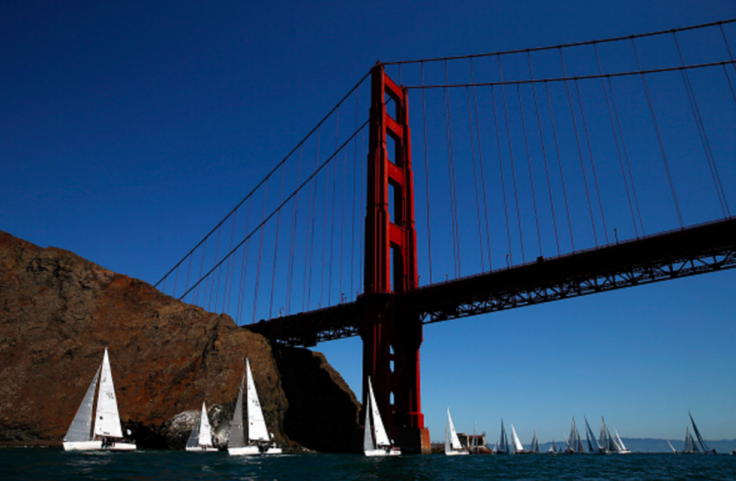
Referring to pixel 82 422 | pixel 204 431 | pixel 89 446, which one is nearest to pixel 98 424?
pixel 82 422

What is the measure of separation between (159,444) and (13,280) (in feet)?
107

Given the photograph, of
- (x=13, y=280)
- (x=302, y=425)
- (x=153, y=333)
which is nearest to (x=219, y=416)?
(x=302, y=425)

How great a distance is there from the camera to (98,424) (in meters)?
39.0

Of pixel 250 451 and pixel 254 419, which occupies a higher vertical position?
pixel 254 419

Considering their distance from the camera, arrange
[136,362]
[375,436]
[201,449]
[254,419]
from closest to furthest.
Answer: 1. [254,419]
2. [375,436]
3. [201,449]
4. [136,362]

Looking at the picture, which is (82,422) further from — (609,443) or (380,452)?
(609,443)

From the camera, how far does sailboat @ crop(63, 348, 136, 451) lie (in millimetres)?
37094

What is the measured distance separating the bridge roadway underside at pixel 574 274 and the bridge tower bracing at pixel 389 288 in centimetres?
223

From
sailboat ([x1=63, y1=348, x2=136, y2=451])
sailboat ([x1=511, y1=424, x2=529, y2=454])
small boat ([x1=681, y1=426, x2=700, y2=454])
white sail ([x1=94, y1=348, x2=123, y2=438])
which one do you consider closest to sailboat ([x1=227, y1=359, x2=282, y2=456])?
sailboat ([x1=63, y1=348, x2=136, y2=451])

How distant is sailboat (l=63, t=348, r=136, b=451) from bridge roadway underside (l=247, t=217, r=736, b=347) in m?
24.2

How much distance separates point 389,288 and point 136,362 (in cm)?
3298

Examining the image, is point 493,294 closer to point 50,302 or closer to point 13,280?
point 50,302

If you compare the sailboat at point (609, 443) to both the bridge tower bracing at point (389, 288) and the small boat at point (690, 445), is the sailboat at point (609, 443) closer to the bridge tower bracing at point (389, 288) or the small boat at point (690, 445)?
the small boat at point (690, 445)

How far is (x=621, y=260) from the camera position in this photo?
45812 millimetres
